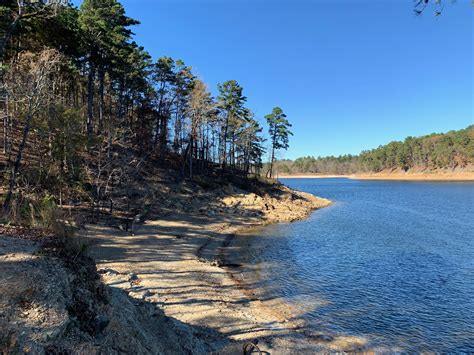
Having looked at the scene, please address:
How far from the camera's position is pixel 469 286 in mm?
13695

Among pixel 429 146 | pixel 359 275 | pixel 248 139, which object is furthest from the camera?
pixel 429 146

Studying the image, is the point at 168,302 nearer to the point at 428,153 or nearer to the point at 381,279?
the point at 381,279

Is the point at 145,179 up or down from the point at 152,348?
up

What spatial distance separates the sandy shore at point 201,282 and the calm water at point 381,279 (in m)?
1.14

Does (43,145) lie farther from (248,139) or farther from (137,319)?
(248,139)

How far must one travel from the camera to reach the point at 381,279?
48.2 ft

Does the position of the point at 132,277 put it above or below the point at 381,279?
above

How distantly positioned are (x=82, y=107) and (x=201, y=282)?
15.0 m

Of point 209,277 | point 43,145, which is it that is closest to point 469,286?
point 209,277

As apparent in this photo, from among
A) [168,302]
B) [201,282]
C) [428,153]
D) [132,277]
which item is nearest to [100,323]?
[168,302]

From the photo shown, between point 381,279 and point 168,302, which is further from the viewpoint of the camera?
point 381,279

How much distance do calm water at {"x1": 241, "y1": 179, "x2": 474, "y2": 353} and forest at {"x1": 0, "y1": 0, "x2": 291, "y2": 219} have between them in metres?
9.99

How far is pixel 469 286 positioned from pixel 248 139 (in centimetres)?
4105

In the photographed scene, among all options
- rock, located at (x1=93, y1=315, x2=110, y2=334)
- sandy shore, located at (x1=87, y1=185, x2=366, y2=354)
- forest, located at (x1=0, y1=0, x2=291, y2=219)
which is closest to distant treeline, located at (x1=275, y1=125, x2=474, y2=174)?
forest, located at (x1=0, y1=0, x2=291, y2=219)
